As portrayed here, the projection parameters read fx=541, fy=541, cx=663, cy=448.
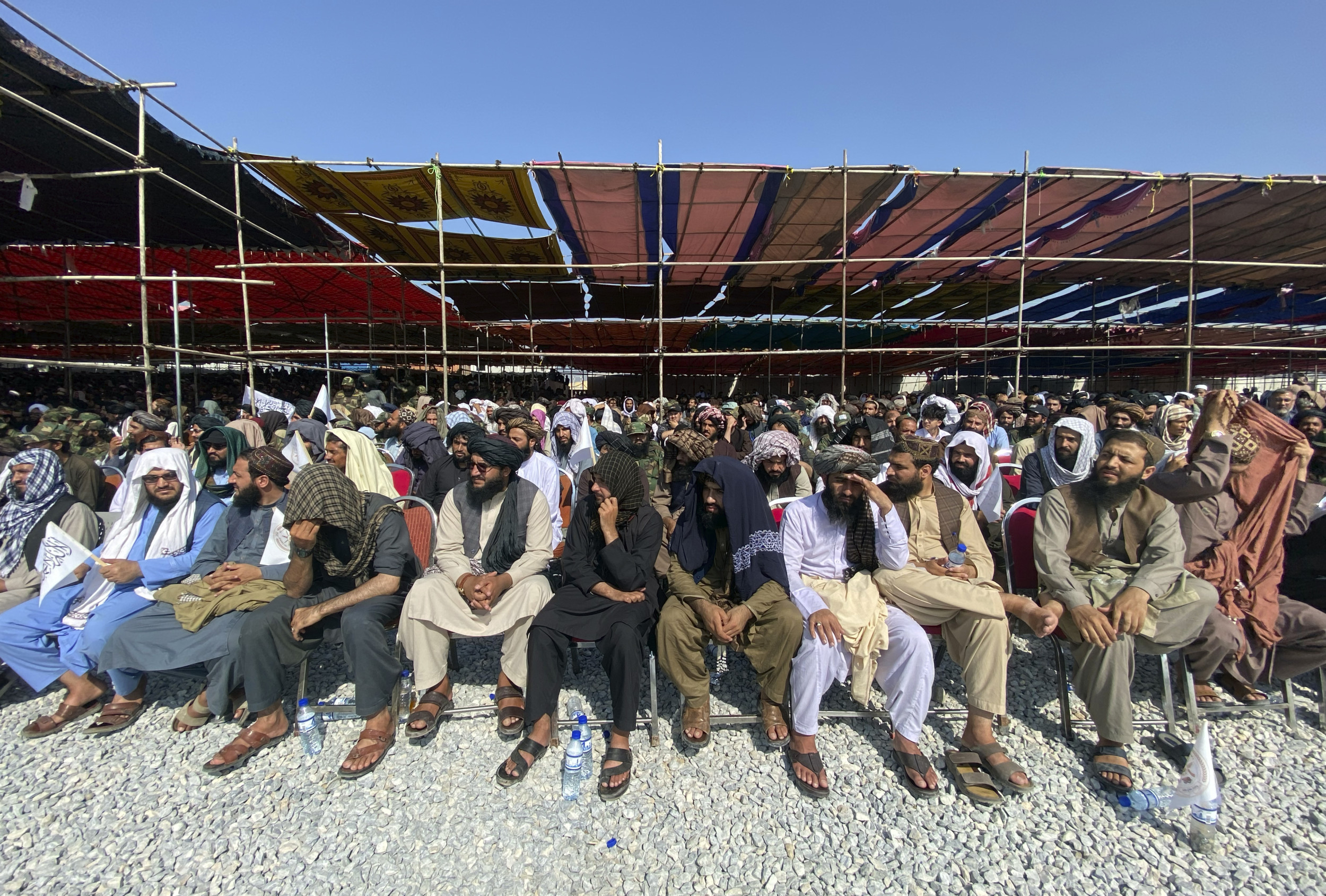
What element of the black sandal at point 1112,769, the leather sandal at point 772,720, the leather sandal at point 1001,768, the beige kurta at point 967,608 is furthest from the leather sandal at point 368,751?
the black sandal at point 1112,769

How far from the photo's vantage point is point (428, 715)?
2658 mm

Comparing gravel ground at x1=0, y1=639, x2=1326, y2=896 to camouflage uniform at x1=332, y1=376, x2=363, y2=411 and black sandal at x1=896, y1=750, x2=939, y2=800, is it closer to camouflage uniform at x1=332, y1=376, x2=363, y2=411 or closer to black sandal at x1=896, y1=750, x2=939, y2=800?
black sandal at x1=896, y1=750, x2=939, y2=800

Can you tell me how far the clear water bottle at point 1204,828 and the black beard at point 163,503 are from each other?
A: 5.05 metres

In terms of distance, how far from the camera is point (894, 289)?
11.3 meters

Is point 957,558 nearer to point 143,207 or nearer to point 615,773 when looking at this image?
point 615,773

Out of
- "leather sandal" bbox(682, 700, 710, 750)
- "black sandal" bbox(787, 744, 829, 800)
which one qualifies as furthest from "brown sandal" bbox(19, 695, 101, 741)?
"black sandal" bbox(787, 744, 829, 800)

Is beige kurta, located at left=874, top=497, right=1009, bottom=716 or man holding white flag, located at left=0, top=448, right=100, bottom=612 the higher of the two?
man holding white flag, located at left=0, top=448, right=100, bottom=612

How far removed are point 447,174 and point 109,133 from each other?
146 inches

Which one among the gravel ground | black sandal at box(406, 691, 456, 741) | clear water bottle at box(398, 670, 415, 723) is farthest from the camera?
clear water bottle at box(398, 670, 415, 723)

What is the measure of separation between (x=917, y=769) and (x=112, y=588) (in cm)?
419

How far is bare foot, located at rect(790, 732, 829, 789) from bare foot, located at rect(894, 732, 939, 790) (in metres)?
0.34

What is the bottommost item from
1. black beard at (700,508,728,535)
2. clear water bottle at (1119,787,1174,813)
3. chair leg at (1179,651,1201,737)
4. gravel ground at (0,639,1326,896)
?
gravel ground at (0,639,1326,896)

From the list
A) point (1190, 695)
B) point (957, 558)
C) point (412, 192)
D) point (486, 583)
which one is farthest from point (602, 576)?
point (412, 192)

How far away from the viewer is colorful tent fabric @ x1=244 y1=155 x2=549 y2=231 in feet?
19.9
